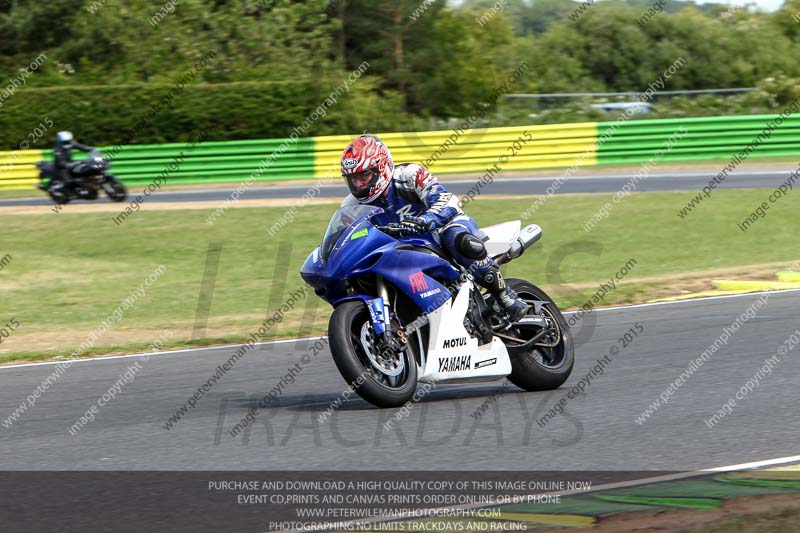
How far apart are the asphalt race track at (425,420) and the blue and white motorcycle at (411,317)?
0.74 ft

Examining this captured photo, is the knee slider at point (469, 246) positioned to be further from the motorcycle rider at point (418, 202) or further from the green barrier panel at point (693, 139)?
the green barrier panel at point (693, 139)

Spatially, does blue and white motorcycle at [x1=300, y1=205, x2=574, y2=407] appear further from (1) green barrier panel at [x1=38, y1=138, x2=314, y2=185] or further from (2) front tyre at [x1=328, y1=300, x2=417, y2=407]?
(1) green barrier panel at [x1=38, y1=138, x2=314, y2=185]

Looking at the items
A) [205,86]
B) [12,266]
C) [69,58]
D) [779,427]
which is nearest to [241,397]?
[779,427]

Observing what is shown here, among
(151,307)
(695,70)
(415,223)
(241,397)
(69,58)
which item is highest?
(415,223)

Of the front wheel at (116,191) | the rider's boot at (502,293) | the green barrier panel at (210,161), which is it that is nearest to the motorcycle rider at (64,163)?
the front wheel at (116,191)

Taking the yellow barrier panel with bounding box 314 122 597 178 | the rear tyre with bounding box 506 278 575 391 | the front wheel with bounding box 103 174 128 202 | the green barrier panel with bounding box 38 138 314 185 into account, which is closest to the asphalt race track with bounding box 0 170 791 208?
the front wheel with bounding box 103 174 128 202

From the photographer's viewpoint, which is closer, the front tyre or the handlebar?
the front tyre

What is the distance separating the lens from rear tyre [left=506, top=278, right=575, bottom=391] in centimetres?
767

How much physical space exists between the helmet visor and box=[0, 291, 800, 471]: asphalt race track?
1394mm

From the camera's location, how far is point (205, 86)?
112 ft

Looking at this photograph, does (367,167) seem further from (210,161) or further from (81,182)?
(210,161)

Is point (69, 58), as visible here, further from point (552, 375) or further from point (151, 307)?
point (552, 375)

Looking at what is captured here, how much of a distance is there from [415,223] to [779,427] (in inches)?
96.3

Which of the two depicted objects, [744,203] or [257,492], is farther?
[744,203]
